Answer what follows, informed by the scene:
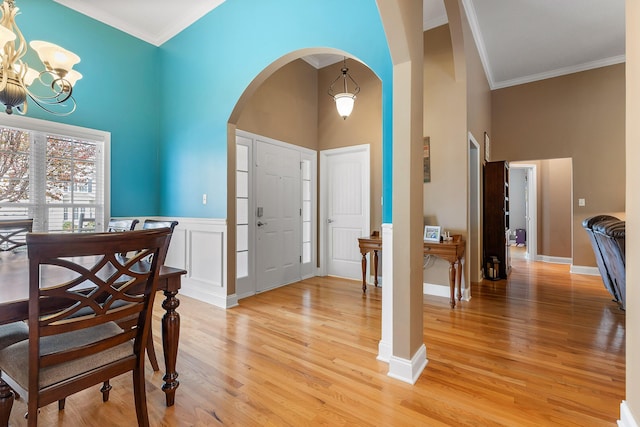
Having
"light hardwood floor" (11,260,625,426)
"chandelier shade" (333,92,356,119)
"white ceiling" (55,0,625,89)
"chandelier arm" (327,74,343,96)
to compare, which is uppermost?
"white ceiling" (55,0,625,89)

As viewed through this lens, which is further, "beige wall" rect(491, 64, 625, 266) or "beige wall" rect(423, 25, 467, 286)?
"beige wall" rect(491, 64, 625, 266)

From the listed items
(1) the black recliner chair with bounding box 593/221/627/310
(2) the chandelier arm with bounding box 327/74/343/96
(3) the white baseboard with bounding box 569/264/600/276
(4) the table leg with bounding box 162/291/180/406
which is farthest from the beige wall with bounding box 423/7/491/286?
(4) the table leg with bounding box 162/291/180/406

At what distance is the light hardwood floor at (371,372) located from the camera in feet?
4.97

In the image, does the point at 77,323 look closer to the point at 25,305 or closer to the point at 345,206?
the point at 25,305

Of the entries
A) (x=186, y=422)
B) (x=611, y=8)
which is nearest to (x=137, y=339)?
(x=186, y=422)

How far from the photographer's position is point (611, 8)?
11.3 feet

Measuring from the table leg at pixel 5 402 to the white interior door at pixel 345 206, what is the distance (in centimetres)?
373

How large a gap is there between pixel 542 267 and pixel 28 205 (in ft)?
24.7

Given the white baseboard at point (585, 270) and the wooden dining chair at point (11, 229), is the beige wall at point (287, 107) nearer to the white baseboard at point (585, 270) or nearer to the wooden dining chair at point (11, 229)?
the wooden dining chair at point (11, 229)

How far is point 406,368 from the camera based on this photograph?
183cm

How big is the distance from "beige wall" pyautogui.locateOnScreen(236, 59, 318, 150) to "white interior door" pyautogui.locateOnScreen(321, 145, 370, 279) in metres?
0.53

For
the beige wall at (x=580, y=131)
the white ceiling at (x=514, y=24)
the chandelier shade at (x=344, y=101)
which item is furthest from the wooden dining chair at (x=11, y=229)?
the beige wall at (x=580, y=131)

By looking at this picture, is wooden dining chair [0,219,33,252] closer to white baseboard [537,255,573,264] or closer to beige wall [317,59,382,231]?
beige wall [317,59,382,231]

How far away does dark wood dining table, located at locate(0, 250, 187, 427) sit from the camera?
A: 1.06 metres
